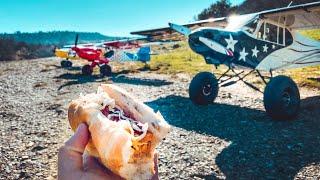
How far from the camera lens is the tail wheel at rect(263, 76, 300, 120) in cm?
985

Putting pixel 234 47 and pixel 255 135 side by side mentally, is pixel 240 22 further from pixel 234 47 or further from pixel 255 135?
pixel 255 135

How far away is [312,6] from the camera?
39.0 feet

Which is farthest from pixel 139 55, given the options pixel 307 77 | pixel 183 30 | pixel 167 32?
pixel 183 30

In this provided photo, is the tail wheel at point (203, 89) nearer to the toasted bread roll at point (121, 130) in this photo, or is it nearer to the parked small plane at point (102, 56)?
the toasted bread roll at point (121, 130)

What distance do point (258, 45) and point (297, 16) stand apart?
2.44m

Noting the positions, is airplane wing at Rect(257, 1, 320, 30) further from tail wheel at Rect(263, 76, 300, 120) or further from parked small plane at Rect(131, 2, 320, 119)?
tail wheel at Rect(263, 76, 300, 120)

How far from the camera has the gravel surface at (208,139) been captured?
269 inches

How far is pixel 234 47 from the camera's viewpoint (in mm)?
11758

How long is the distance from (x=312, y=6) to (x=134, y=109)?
11.4m

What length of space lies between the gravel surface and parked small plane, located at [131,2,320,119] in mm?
736

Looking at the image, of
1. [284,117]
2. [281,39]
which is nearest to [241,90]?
[281,39]

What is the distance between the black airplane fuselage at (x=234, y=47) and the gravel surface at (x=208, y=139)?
1.49 meters

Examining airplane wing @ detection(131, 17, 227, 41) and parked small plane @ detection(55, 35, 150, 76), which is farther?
parked small plane @ detection(55, 35, 150, 76)

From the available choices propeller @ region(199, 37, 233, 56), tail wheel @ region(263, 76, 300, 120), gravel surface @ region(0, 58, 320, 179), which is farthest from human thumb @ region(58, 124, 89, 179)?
propeller @ region(199, 37, 233, 56)
